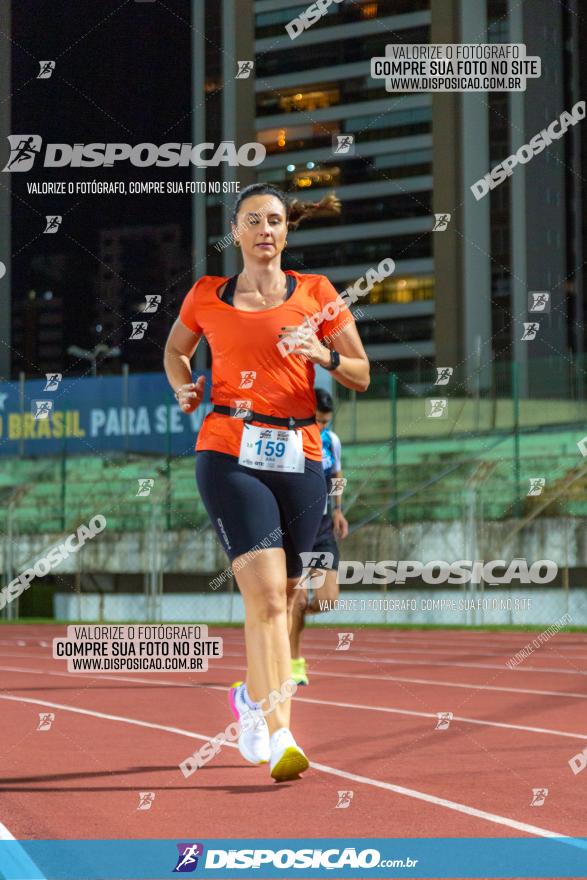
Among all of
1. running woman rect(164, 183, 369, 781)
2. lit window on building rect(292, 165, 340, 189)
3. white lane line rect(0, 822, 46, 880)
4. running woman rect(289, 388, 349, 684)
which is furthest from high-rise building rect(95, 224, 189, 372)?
white lane line rect(0, 822, 46, 880)

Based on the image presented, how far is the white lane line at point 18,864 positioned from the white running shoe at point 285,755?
3.83 ft

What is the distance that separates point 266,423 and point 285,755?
47.4 inches

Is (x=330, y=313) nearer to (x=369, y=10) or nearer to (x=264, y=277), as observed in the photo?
(x=264, y=277)

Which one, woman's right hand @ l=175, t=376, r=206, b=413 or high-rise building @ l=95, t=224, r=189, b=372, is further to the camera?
high-rise building @ l=95, t=224, r=189, b=372

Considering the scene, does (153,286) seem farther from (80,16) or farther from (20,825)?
(20,825)

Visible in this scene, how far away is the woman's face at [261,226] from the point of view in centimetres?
553

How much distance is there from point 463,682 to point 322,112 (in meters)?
49.9

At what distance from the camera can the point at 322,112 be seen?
5884cm

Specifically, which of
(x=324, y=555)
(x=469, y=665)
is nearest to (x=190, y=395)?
(x=324, y=555)

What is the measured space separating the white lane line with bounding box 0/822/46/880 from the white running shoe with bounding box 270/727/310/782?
3.83ft

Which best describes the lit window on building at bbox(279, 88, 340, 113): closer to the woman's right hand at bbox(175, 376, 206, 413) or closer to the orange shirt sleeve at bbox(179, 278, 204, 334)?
the orange shirt sleeve at bbox(179, 278, 204, 334)

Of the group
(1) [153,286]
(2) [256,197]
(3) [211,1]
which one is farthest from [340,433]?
(1) [153,286]

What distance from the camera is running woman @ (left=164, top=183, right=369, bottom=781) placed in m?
5.50

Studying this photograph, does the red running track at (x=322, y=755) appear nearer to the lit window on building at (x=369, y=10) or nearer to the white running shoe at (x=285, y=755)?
the white running shoe at (x=285, y=755)
